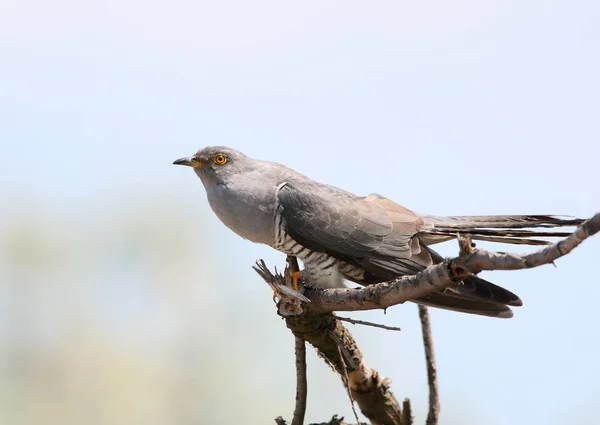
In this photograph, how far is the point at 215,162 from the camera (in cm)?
446

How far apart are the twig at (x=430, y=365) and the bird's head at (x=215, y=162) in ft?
4.48

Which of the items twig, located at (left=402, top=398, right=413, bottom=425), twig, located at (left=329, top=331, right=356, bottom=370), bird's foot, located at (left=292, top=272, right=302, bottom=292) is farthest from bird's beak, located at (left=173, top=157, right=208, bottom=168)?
twig, located at (left=402, top=398, right=413, bottom=425)

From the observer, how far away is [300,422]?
3.85m

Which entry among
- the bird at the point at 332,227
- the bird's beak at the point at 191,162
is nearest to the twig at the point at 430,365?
the bird at the point at 332,227

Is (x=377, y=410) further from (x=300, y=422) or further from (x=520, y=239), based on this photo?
(x=520, y=239)

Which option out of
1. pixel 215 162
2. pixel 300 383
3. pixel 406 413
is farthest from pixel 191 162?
pixel 406 413

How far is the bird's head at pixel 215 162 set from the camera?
442cm

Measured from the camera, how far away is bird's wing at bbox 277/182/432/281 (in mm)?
4090

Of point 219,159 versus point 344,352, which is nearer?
point 344,352

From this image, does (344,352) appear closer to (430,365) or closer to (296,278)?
(296,278)

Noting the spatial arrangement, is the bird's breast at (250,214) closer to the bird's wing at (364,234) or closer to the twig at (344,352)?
the bird's wing at (364,234)

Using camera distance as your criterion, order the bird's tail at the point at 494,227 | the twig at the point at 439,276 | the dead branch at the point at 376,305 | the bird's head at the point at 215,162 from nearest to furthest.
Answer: the twig at the point at 439,276 → the dead branch at the point at 376,305 → the bird's tail at the point at 494,227 → the bird's head at the point at 215,162

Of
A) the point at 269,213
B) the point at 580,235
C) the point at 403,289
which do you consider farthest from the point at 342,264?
the point at 580,235

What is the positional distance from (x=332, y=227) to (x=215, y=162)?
834 mm
